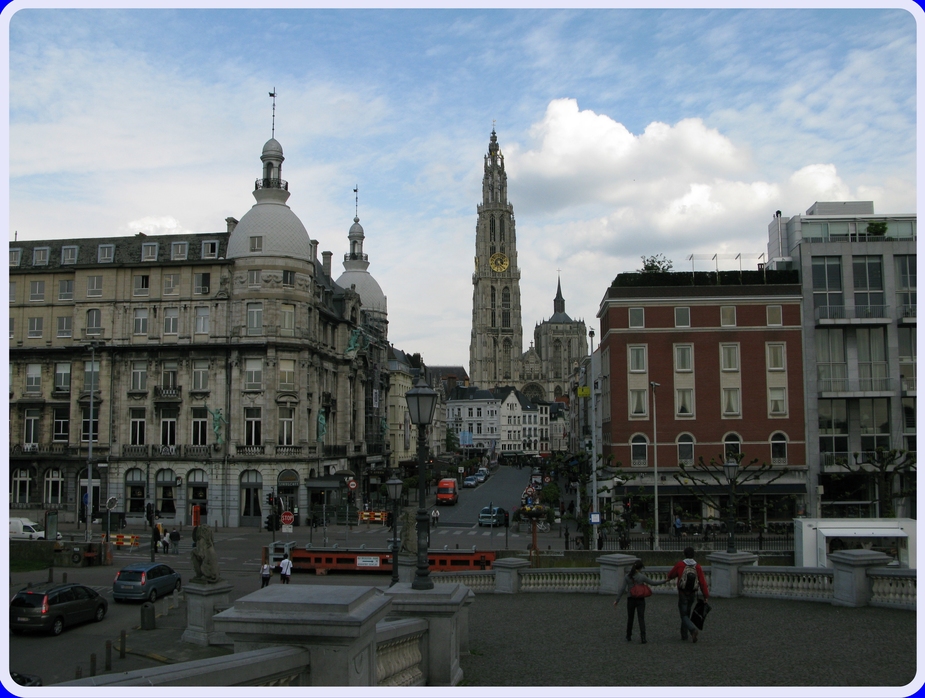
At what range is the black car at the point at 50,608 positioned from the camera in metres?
23.3

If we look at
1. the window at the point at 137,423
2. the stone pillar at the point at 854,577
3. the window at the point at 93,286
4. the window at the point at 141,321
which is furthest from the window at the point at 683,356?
the window at the point at 93,286

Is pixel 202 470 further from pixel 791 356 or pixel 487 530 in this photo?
pixel 791 356

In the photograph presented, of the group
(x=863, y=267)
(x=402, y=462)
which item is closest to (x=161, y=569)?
(x=863, y=267)

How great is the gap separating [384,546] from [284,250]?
21.2 metres

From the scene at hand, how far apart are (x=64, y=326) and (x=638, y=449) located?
1530 inches

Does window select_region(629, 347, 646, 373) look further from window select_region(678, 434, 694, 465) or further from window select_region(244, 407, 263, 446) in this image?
window select_region(244, 407, 263, 446)

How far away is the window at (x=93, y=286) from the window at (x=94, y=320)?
1083 mm

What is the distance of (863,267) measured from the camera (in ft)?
161

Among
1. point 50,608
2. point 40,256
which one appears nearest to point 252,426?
point 40,256

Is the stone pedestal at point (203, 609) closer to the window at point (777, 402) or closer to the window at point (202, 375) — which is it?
the window at point (202, 375)

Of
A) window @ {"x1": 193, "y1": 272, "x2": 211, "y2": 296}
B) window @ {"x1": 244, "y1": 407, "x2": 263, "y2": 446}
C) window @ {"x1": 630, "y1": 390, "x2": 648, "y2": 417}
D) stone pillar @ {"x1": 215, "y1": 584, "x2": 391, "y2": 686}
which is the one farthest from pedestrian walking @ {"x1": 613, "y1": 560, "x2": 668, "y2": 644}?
window @ {"x1": 193, "y1": 272, "x2": 211, "y2": 296}

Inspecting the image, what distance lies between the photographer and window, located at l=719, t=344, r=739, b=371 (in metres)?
49.3

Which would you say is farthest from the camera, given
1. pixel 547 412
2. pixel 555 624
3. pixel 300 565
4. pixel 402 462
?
pixel 547 412

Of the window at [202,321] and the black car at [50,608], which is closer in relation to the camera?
the black car at [50,608]
